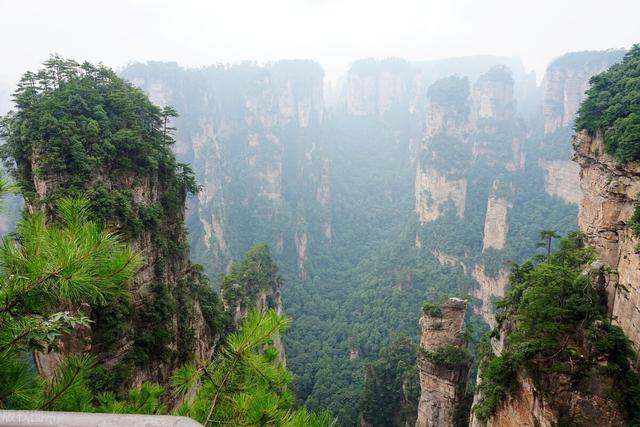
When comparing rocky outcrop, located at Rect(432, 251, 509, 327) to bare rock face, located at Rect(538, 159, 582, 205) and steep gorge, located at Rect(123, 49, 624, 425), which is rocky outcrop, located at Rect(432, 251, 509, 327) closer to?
steep gorge, located at Rect(123, 49, 624, 425)

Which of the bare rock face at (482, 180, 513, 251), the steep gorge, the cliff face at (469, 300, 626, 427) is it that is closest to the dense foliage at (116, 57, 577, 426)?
the steep gorge

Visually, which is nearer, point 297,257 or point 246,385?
point 246,385

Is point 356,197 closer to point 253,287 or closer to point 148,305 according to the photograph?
point 253,287

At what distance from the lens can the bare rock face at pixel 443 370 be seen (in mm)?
18000

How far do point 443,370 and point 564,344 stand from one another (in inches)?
383

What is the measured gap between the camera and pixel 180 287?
51.6 feet

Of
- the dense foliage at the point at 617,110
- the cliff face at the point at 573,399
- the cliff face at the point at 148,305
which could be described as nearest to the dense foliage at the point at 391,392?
the cliff face at the point at 148,305

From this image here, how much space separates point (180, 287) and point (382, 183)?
70.2 m

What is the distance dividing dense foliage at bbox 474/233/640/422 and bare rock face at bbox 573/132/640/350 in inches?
19.7

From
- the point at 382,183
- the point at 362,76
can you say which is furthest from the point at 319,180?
the point at 362,76

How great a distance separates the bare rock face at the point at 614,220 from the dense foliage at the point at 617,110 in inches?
15.8

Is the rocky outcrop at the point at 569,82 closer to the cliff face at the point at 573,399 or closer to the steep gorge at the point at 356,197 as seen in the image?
the steep gorge at the point at 356,197

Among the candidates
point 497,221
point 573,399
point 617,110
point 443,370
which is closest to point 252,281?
point 443,370

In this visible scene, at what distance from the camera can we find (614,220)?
12891 mm
